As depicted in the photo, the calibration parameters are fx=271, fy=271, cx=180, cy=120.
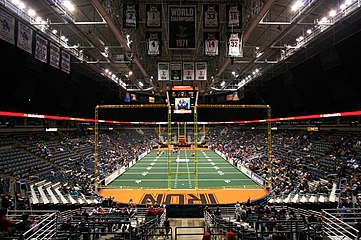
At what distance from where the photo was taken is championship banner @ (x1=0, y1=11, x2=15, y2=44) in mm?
12281

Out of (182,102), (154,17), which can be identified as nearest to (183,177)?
(182,102)

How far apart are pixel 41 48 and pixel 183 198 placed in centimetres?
1357

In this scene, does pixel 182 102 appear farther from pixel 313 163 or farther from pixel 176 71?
pixel 313 163

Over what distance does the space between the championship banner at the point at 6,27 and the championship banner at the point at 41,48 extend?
2352 mm

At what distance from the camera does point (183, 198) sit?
19.9 metres

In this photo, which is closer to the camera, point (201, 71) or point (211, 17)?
point (211, 17)

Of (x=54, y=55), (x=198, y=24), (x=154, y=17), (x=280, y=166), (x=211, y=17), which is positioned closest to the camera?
(x=211, y=17)

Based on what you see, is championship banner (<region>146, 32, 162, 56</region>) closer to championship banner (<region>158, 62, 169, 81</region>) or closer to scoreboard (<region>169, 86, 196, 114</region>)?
championship banner (<region>158, 62, 169, 81</region>)

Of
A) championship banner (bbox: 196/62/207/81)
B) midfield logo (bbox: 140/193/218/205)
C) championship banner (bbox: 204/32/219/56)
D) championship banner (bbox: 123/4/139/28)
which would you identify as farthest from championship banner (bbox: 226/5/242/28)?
midfield logo (bbox: 140/193/218/205)

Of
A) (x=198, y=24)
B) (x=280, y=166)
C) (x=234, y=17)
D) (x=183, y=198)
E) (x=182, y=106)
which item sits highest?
(x=198, y=24)

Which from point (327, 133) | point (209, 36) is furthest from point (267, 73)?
point (209, 36)

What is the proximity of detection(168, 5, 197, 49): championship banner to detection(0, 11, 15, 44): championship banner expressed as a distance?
24.8 ft

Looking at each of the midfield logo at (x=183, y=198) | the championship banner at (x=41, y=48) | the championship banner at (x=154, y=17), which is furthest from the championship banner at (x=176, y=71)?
the midfield logo at (x=183, y=198)

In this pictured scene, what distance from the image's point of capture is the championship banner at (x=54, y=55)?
17125 millimetres
